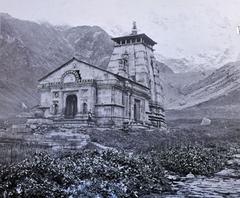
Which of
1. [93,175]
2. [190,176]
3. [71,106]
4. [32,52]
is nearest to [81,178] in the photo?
[93,175]

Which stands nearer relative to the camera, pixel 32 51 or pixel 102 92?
pixel 102 92

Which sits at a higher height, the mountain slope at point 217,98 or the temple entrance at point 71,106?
the mountain slope at point 217,98

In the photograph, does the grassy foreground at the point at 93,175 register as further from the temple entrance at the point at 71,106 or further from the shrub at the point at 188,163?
the temple entrance at the point at 71,106

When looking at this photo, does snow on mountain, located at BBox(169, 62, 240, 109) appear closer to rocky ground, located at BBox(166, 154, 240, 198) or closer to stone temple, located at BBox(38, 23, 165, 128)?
stone temple, located at BBox(38, 23, 165, 128)

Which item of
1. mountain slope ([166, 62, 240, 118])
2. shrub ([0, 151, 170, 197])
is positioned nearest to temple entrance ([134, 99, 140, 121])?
mountain slope ([166, 62, 240, 118])

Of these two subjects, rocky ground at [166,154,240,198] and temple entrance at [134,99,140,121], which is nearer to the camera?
rocky ground at [166,154,240,198]

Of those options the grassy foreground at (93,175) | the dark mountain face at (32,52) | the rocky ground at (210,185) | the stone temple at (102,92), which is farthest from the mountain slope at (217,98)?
the grassy foreground at (93,175)

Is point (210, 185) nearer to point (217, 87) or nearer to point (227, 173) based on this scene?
point (227, 173)
